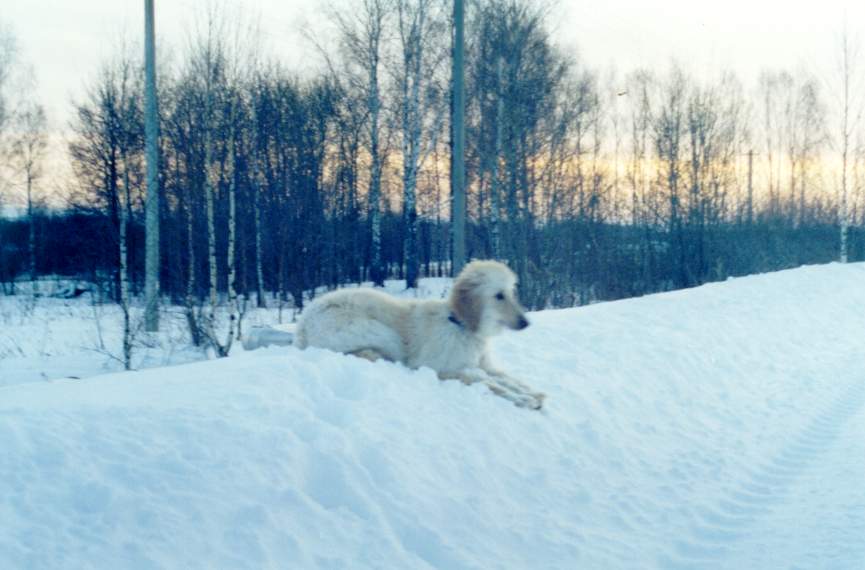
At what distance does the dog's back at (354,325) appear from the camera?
6.38 meters

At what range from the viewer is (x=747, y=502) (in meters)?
5.39

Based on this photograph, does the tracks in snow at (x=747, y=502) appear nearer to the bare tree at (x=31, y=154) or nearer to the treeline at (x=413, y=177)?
the treeline at (x=413, y=177)

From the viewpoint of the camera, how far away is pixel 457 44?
1311 centimetres


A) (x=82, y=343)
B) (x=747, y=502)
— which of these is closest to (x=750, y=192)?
(x=82, y=343)

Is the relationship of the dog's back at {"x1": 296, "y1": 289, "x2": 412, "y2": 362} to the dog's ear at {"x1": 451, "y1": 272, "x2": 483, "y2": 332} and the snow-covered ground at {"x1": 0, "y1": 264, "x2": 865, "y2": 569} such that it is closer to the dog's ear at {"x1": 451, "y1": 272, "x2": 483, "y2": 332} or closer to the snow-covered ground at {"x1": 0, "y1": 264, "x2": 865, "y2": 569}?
the snow-covered ground at {"x1": 0, "y1": 264, "x2": 865, "y2": 569}

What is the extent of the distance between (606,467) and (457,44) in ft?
30.2

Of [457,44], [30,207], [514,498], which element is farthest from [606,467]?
[30,207]

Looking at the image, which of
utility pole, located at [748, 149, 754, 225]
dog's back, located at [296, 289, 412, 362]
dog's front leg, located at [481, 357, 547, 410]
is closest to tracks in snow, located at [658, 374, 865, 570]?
dog's front leg, located at [481, 357, 547, 410]

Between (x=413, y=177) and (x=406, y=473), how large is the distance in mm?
22766

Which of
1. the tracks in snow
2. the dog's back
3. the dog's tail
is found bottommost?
the tracks in snow

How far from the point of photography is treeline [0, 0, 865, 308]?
19.5 meters

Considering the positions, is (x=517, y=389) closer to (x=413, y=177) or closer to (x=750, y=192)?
(x=413, y=177)

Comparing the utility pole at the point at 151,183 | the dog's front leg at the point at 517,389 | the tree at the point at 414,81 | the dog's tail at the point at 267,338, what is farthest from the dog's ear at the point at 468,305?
the tree at the point at 414,81

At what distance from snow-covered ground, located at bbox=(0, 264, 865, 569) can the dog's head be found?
0.61 metres
